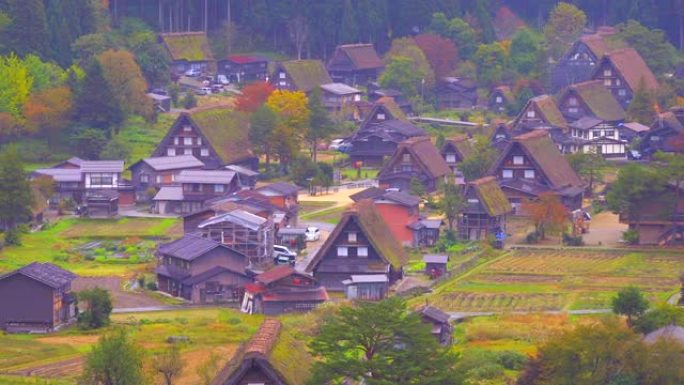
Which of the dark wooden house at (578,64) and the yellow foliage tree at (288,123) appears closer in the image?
the yellow foliage tree at (288,123)

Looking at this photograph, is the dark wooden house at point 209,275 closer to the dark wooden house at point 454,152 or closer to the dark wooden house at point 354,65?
the dark wooden house at point 454,152

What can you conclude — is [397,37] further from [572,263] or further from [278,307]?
[278,307]

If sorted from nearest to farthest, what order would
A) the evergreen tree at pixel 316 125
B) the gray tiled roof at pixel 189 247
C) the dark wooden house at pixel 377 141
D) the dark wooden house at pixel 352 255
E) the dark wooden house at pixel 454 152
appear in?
1. the gray tiled roof at pixel 189 247
2. the dark wooden house at pixel 352 255
3. the dark wooden house at pixel 454 152
4. the evergreen tree at pixel 316 125
5. the dark wooden house at pixel 377 141

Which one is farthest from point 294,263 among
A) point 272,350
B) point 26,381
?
point 272,350

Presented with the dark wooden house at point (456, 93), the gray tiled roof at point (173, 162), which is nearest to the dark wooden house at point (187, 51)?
the dark wooden house at point (456, 93)

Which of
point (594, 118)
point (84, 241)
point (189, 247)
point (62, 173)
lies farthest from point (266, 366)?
point (594, 118)

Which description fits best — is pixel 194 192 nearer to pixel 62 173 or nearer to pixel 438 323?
pixel 62 173

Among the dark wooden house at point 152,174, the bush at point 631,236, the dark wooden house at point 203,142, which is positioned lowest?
the bush at point 631,236
